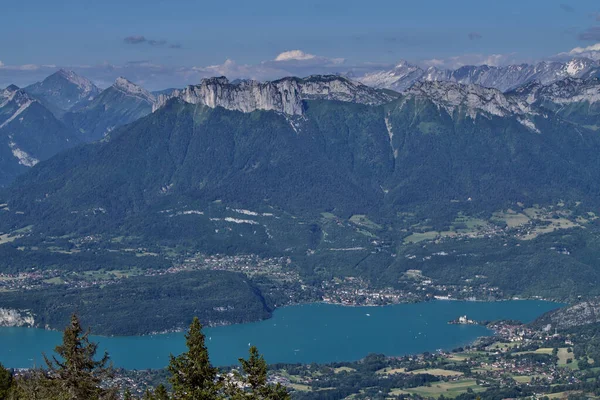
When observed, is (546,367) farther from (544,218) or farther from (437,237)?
(544,218)

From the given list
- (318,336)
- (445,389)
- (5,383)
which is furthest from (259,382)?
(318,336)

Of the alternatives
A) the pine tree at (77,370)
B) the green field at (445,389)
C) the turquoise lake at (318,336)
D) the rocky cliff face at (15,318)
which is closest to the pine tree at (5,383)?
the pine tree at (77,370)

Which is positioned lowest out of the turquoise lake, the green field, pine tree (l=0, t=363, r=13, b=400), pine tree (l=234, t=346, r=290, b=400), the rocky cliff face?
the green field

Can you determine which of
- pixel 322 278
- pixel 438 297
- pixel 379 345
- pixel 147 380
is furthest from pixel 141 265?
pixel 147 380

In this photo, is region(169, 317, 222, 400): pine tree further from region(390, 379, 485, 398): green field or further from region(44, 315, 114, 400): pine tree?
region(390, 379, 485, 398): green field

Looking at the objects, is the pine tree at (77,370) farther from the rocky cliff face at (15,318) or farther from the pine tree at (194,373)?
the rocky cliff face at (15,318)

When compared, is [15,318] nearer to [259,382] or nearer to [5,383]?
[5,383]

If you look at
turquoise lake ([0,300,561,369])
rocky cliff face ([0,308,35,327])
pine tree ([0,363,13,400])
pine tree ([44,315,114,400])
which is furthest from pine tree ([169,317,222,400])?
rocky cliff face ([0,308,35,327])
